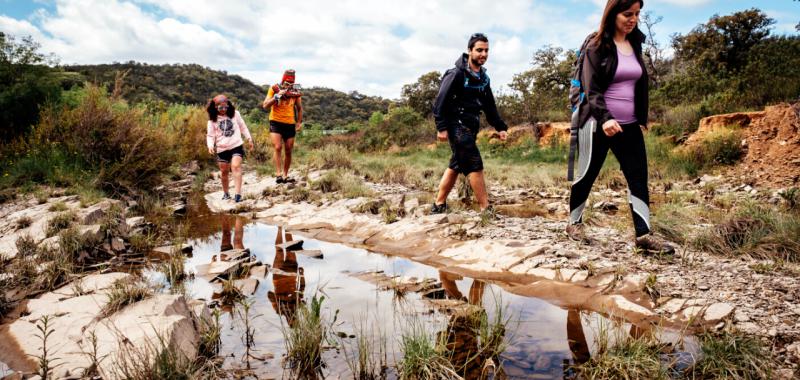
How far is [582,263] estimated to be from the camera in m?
3.71

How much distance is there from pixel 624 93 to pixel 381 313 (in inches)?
103

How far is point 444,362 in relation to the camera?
233 centimetres

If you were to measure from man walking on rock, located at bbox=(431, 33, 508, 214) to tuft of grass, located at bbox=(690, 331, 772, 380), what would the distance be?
3.13 meters

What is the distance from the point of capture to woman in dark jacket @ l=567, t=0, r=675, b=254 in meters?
3.74

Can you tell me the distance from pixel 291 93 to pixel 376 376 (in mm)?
6958

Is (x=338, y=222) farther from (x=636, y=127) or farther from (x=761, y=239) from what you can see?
(x=761, y=239)

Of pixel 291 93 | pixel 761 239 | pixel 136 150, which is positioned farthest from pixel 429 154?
pixel 761 239

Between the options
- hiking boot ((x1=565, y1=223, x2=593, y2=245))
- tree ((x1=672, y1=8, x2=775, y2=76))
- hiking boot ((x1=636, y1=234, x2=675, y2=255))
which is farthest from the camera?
tree ((x1=672, y1=8, x2=775, y2=76))

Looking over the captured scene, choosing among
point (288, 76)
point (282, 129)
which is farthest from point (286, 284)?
point (288, 76)

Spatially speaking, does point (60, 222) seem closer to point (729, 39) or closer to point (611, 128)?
point (611, 128)

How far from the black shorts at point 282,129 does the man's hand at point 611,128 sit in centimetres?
618

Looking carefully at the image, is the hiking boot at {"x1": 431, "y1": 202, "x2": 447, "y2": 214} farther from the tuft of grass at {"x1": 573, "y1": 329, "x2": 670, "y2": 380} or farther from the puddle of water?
the tuft of grass at {"x1": 573, "y1": 329, "x2": 670, "y2": 380}

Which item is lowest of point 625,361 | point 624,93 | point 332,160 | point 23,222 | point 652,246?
point 625,361

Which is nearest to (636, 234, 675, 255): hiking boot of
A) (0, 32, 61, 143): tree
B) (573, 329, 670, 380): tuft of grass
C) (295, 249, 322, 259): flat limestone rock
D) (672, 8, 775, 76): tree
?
(573, 329, 670, 380): tuft of grass
